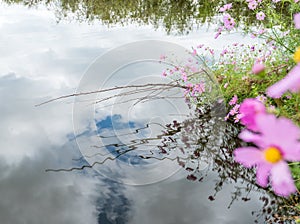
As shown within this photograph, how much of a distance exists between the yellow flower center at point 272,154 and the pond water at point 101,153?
121cm

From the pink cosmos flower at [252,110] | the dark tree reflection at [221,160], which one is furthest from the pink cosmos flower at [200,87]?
the pink cosmos flower at [252,110]

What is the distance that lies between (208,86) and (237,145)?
2.13ft

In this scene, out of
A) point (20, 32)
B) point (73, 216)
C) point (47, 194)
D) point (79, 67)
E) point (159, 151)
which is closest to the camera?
point (73, 216)

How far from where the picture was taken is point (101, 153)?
6.19 feet

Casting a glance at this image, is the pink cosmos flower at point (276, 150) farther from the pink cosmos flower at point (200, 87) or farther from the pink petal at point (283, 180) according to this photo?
the pink cosmos flower at point (200, 87)

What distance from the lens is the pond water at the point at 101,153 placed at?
1.48 metres

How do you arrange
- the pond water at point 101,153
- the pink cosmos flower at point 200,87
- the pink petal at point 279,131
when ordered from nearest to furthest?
1. the pink petal at point 279,131
2. the pond water at point 101,153
3. the pink cosmos flower at point 200,87

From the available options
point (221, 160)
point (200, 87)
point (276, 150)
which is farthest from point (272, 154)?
point (200, 87)

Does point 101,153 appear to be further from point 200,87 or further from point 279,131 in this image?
point 279,131

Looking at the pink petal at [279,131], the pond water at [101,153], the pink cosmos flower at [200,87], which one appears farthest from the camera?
the pink cosmos flower at [200,87]

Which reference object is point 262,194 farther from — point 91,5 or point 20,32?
point 91,5

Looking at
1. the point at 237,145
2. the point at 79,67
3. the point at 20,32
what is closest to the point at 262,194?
the point at 237,145

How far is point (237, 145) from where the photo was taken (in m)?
1.99

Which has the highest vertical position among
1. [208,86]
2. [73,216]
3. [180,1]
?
[180,1]
